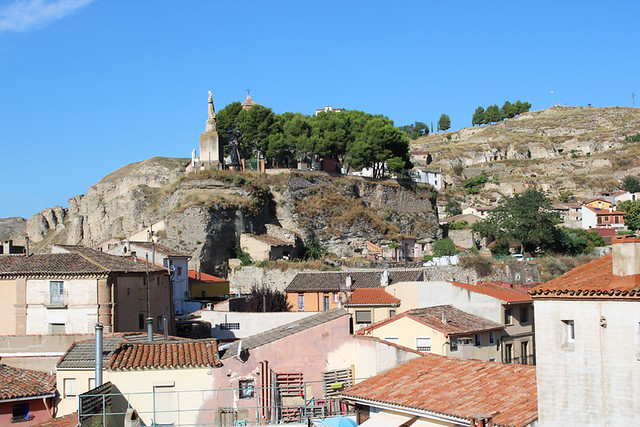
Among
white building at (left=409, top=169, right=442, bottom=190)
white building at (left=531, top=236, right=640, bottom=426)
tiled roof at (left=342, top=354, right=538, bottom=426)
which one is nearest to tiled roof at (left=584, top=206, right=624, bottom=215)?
white building at (left=409, top=169, right=442, bottom=190)

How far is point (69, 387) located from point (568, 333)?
51.0 feet

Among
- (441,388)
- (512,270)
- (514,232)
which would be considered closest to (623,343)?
(441,388)

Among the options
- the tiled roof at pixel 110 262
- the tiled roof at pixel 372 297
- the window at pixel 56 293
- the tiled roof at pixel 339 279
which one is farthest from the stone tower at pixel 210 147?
the window at pixel 56 293

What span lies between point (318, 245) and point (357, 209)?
18.6 ft

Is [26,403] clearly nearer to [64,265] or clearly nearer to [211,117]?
[64,265]

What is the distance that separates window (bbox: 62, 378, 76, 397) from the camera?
22047 mm

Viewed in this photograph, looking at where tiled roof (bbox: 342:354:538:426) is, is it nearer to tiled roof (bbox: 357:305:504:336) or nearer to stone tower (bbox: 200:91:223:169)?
tiled roof (bbox: 357:305:504:336)

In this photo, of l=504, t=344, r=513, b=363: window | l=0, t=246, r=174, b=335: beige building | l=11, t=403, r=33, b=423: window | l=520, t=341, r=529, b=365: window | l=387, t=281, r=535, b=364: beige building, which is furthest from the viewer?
l=520, t=341, r=529, b=365: window

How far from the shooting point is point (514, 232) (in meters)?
58.7

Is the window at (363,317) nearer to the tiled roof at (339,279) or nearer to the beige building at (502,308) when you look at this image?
the beige building at (502,308)

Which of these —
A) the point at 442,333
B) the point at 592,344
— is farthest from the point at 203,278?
the point at 592,344

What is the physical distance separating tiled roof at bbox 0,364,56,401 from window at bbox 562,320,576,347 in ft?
52.4

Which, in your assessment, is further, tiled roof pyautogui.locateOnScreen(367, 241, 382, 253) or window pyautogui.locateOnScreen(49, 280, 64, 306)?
tiled roof pyautogui.locateOnScreen(367, 241, 382, 253)

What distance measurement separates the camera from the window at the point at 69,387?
22047 mm
